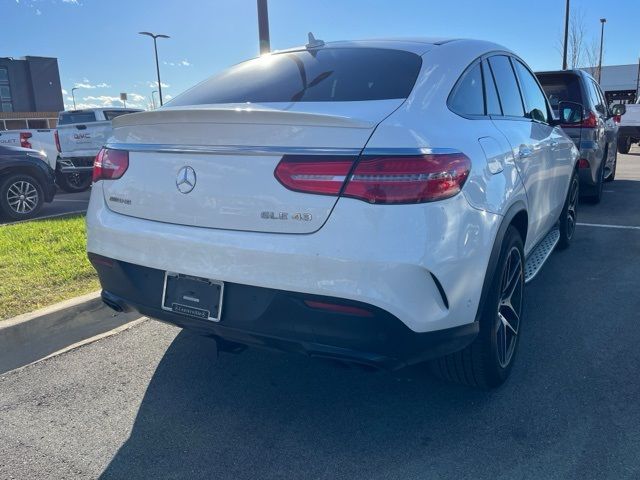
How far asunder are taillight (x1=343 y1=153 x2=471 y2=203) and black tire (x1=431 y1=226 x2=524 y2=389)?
65cm

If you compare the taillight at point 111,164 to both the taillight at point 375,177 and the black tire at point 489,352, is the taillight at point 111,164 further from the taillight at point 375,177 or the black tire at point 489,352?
the black tire at point 489,352

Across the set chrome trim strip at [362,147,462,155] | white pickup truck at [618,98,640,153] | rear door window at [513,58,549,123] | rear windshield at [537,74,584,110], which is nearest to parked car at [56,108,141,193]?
rear windshield at [537,74,584,110]

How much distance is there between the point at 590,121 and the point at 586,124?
0.29 feet

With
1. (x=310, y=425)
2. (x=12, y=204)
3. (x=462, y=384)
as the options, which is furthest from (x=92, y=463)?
(x=12, y=204)

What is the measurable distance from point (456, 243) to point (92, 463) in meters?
1.81

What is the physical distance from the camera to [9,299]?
4.00m

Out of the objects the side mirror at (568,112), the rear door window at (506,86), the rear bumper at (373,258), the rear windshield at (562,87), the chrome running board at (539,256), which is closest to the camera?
the rear bumper at (373,258)

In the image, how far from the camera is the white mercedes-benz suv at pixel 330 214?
2.10 m

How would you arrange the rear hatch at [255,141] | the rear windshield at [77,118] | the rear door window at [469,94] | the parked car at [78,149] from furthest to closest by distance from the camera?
the rear windshield at [77,118]
the parked car at [78,149]
the rear door window at [469,94]
the rear hatch at [255,141]

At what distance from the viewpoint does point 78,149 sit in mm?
11656

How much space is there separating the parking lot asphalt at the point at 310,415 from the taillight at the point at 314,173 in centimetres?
77

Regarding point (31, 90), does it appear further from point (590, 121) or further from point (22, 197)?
point (590, 121)

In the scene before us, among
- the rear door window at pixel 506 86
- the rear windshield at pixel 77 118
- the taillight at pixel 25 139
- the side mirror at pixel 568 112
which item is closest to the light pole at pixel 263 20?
the side mirror at pixel 568 112

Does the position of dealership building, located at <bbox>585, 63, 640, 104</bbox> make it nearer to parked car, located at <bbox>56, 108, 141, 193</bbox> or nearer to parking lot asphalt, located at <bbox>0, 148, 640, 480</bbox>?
parked car, located at <bbox>56, 108, 141, 193</bbox>
